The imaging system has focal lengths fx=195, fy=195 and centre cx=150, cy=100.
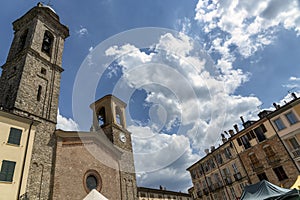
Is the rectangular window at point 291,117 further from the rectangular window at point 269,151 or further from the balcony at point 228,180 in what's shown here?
the balcony at point 228,180

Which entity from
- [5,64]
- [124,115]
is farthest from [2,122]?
[124,115]

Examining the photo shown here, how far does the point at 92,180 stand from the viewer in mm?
Result: 16484

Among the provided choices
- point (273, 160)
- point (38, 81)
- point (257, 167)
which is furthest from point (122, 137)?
point (273, 160)

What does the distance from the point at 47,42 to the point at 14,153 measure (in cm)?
1316

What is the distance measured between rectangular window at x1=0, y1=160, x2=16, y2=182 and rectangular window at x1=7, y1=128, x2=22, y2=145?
1249mm

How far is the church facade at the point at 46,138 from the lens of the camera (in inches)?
479

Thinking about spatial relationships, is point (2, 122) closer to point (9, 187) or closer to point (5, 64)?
point (9, 187)

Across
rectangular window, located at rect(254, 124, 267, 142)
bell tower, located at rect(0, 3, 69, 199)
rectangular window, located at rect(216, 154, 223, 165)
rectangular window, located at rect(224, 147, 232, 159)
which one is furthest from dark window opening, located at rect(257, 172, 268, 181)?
bell tower, located at rect(0, 3, 69, 199)

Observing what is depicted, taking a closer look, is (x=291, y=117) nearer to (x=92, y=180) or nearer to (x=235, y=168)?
(x=235, y=168)

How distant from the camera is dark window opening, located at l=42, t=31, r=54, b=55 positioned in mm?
20098

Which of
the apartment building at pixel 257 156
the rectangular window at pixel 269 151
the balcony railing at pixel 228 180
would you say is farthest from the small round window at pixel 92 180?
the balcony railing at pixel 228 180

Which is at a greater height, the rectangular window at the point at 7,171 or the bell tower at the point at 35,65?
the bell tower at the point at 35,65

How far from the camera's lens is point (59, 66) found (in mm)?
19781

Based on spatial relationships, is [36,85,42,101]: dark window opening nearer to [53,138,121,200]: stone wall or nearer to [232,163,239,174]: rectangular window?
[53,138,121,200]: stone wall
